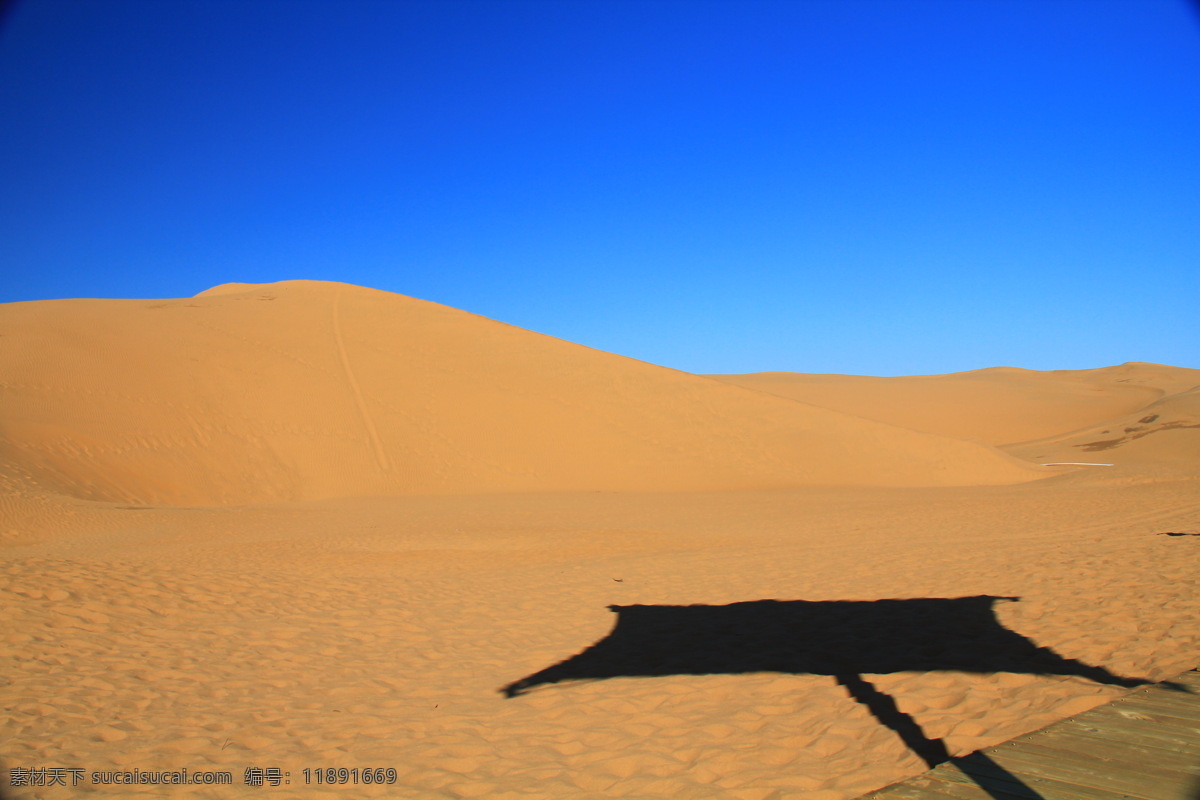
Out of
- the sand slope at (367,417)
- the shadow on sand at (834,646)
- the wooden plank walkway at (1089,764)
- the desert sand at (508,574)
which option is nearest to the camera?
the wooden plank walkway at (1089,764)

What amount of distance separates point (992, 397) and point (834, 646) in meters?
61.2

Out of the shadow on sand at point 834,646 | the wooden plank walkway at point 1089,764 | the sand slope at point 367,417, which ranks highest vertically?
the sand slope at point 367,417

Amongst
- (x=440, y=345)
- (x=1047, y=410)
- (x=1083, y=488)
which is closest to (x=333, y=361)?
(x=440, y=345)

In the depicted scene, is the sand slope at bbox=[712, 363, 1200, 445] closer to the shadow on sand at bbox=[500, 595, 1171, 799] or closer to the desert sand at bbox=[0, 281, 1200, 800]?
the desert sand at bbox=[0, 281, 1200, 800]

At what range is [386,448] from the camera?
2359 centimetres

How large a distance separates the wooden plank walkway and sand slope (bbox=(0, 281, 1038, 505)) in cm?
1842

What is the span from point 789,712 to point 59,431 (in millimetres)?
20640

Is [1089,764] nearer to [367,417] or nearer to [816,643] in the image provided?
[816,643]

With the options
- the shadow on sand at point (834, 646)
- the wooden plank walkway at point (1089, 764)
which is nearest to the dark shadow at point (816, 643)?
the shadow on sand at point (834, 646)

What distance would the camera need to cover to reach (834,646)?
6543 millimetres

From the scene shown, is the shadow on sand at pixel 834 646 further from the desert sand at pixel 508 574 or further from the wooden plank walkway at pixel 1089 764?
the wooden plank walkway at pixel 1089 764

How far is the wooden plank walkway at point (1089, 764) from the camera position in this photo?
291 centimetres

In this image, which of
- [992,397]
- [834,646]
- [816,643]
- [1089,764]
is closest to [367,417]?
[816,643]

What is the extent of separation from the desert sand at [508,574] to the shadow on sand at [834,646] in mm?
48
